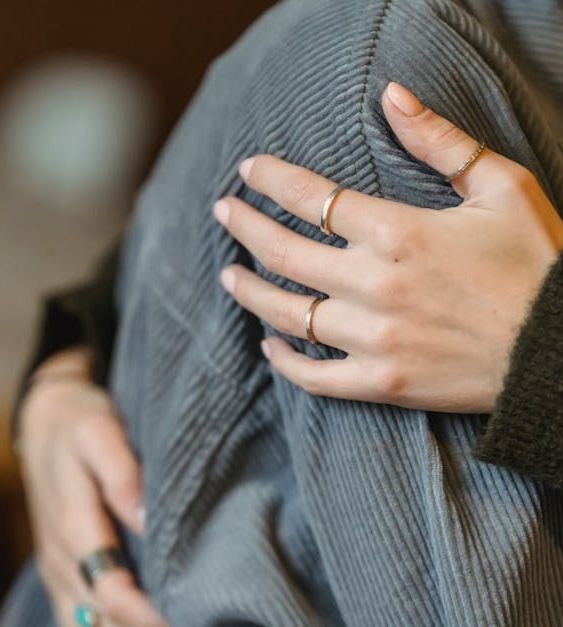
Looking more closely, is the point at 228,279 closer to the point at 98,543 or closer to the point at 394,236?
the point at 394,236

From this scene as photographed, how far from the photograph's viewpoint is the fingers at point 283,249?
1.83 feet

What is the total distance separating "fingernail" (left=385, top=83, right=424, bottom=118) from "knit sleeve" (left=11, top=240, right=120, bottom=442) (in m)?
0.45

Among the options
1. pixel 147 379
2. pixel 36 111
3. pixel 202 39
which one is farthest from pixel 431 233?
pixel 36 111

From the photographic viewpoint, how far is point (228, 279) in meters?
0.62

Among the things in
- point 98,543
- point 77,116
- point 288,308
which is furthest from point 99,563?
point 77,116

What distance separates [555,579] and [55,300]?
56cm

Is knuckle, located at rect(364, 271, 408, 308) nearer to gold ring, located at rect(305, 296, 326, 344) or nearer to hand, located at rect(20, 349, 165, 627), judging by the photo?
gold ring, located at rect(305, 296, 326, 344)

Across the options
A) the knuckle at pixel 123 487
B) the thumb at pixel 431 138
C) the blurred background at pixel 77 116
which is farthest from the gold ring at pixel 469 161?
the blurred background at pixel 77 116

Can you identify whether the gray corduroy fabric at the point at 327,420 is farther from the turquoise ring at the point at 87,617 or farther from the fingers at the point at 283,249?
the turquoise ring at the point at 87,617

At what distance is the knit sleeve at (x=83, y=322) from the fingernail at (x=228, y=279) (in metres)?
0.29

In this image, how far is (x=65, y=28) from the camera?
168 centimetres

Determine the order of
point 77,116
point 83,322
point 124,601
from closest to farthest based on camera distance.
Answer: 1. point 124,601
2. point 83,322
3. point 77,116

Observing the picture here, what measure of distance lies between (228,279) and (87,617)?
367 millimetres

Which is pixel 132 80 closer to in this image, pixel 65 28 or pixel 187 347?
pixel 65 28
